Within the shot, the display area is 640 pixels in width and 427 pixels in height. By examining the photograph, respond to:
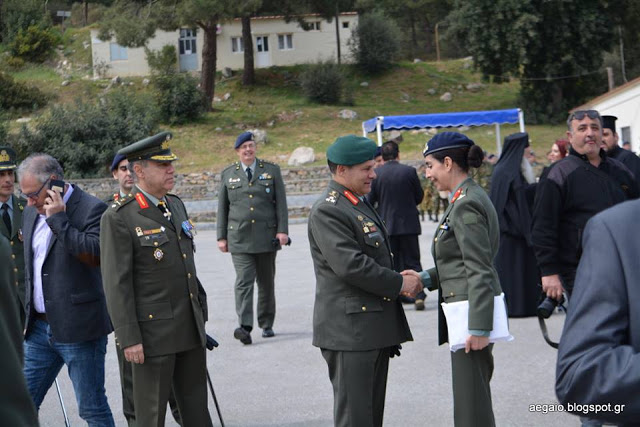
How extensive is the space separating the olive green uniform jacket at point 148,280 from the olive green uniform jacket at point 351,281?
776 millimetres

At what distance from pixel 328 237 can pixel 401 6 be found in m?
64.9

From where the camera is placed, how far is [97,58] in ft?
176

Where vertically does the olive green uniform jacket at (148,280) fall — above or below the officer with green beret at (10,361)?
below

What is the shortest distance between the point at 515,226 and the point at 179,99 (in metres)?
35.4

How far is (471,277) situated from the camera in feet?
14.1

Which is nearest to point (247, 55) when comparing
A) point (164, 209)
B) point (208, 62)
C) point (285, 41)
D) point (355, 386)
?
point (208, 62)

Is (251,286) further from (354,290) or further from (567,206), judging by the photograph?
(354,290)

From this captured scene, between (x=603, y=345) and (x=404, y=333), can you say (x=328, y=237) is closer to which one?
(x=404, y=333)

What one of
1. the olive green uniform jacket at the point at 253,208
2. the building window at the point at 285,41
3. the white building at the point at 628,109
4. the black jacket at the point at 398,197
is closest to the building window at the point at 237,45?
the building window at the point at 285,41

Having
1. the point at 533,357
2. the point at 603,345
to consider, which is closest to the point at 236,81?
the point at 533,357

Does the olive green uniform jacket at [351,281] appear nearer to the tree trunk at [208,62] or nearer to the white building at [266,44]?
the tree trunk at [208,62]

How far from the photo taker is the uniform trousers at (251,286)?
8.73 meters

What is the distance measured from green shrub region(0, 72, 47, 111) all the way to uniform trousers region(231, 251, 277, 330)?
37.2 meters

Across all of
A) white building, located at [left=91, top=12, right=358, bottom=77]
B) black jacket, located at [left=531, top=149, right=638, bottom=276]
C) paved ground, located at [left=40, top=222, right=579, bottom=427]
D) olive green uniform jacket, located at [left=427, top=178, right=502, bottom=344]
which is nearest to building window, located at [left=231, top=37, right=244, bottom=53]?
white building, located at [left=91, top=12, right=358, bottom=77]
